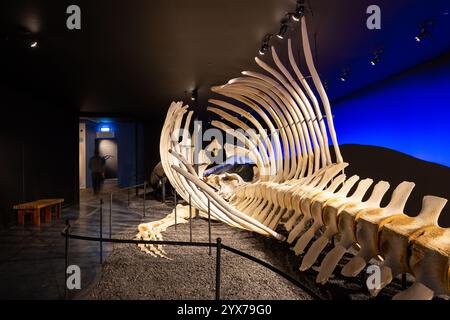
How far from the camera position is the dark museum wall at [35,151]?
5.95 meters

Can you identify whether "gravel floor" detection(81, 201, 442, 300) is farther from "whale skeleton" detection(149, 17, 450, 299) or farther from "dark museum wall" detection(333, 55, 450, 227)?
"dark museum wall" detection(333, 55, 450, 227)

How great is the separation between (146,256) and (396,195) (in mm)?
2854

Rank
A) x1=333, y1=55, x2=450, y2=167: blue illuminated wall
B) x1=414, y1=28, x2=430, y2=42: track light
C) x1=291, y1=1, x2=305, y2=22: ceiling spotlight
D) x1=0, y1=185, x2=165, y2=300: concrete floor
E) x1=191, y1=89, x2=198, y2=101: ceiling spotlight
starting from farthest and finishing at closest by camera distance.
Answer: x1=191, y1=89, x2=198, y2=101: ceiling spotlight < x1=333, y1=55, x2=450, y2=167: blue illuminated wall < x1=414, y1=28, x2=430, y2=42: track light < x1=291, y1=1, x2=305, y2=22: ceiling spotlight < x1=0, y1=185, x2=165, y2=300: concrete floor

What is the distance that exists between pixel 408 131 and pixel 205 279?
4348 mm

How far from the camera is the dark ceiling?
336 cm

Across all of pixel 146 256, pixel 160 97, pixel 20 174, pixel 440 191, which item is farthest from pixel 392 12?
pixel 20 174

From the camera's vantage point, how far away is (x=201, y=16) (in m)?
3.61

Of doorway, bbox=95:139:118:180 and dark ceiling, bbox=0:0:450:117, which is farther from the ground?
dark ceiling, bbox=0:0:450:117

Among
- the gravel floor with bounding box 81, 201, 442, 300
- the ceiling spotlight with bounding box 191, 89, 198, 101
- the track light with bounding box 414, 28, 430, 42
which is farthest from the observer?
the ceiling spotlight with bounding box 191, 89, 198, 101

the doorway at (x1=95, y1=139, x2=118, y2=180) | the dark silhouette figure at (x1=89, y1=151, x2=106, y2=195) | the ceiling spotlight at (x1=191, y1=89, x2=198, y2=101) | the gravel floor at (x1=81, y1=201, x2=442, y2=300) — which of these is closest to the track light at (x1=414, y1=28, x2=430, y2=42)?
the gravel floor at (x1=81, y1=201, x2=442, y2=300)

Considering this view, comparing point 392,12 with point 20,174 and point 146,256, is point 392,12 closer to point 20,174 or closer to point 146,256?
point 146,256

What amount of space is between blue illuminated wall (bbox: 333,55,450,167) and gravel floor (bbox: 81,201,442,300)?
8.76 ft

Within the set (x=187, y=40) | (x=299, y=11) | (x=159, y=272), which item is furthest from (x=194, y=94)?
(x=159, y=272)

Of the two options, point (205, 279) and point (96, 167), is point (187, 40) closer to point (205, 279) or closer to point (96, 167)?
point (205, 279)
